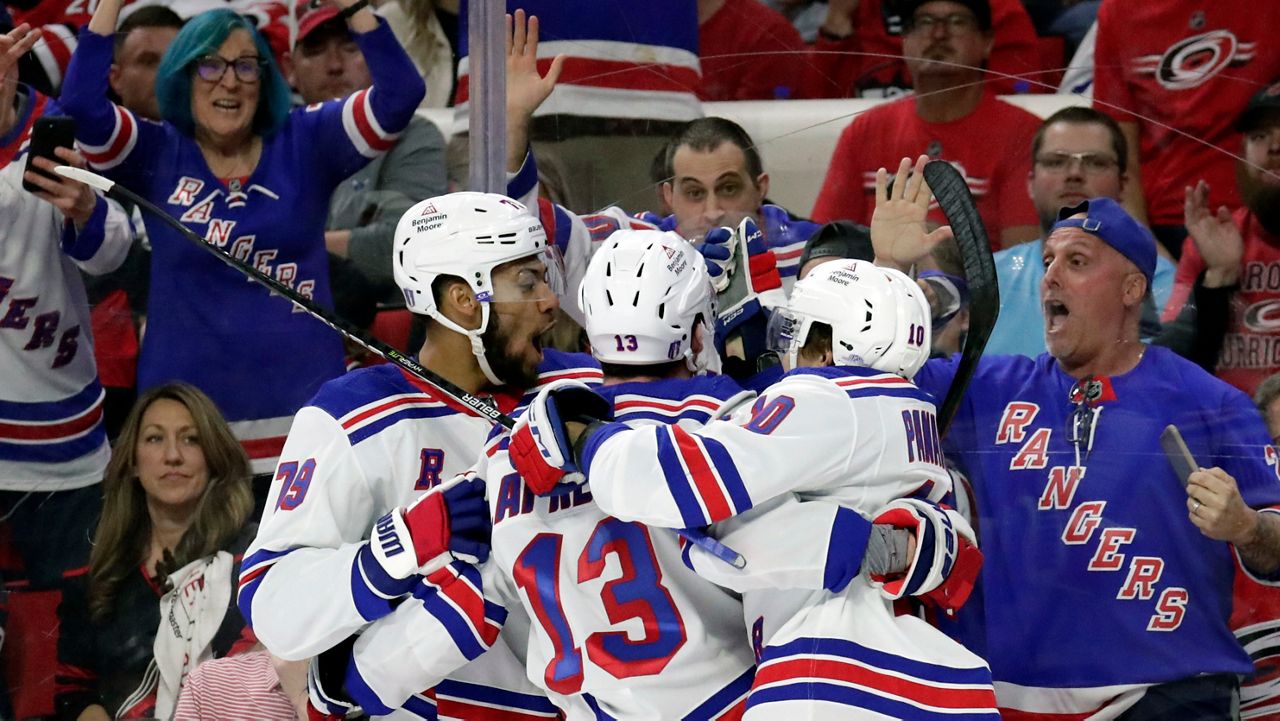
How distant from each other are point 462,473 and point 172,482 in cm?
92

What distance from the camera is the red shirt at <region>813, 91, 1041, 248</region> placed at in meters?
2.84

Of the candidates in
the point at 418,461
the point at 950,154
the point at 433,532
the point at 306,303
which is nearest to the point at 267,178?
the point at 306,303

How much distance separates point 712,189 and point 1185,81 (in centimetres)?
93

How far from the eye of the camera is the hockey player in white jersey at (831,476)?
2.24 meters

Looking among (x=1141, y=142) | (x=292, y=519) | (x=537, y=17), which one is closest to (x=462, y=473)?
(x=292, y=519)

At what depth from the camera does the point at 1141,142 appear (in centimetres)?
287

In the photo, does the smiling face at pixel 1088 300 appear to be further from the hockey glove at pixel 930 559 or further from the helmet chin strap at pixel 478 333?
the helmet chin strap at pixel 478 333

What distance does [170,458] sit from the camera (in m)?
3.19

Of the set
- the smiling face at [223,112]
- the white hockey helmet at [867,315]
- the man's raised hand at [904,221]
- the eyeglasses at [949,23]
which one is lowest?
the white hockey helmet at [867,315]

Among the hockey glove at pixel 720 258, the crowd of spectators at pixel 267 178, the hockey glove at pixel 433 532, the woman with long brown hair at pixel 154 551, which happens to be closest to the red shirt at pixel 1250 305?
the crowd of spectators at pixel 267 178

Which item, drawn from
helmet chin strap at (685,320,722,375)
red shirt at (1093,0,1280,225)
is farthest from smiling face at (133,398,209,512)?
red shirt at (1093,0,1280,225)

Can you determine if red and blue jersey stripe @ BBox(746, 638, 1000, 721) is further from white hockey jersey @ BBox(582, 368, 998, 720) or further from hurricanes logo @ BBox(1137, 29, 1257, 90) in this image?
hurricanes logo @ BBox(1137, 29, 1257, 90)

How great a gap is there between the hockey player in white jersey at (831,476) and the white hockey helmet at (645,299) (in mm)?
126

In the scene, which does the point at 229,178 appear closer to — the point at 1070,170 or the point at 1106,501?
the point at 1070,170
